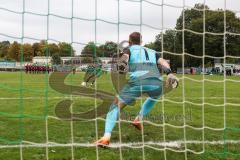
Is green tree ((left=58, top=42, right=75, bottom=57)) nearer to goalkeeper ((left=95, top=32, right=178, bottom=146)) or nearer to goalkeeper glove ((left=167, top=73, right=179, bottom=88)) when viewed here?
goalkeeper ((left=95, top=32, right=178, bottom=146))

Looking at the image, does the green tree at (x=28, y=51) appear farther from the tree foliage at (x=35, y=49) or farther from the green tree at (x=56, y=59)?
the green tree at (x=56, y=59)

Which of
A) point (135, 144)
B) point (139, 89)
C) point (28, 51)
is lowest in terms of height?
point (135, 144)

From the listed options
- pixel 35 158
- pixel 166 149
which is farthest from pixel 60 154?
pixel 166 149

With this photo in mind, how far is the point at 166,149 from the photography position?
684 centimetres

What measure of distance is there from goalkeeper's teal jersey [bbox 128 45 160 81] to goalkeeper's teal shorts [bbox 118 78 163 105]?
0.27 ft

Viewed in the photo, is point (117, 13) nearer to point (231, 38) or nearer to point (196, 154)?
point (196, 154)

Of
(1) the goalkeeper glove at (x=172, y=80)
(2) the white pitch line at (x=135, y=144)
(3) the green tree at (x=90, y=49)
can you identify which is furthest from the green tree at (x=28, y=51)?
(1) the goalkeeper glove at (x=172, y=80)

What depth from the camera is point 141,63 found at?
739 centimetres

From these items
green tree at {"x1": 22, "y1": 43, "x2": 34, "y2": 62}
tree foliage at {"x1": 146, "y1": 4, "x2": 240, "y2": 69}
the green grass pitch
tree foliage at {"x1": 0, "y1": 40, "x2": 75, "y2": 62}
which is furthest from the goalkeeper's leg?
green tree at {"x1": 22, "y1": 43, "x2": 34, "y2": 62}

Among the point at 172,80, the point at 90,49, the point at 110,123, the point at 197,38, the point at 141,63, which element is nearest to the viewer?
the point at 90,49

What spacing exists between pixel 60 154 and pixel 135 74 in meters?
1.78

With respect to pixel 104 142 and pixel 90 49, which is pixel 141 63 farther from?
pixel 104 142

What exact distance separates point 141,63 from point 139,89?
40 cm

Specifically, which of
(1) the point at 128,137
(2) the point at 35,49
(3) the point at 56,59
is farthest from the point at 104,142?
(2) the point at 35,49
